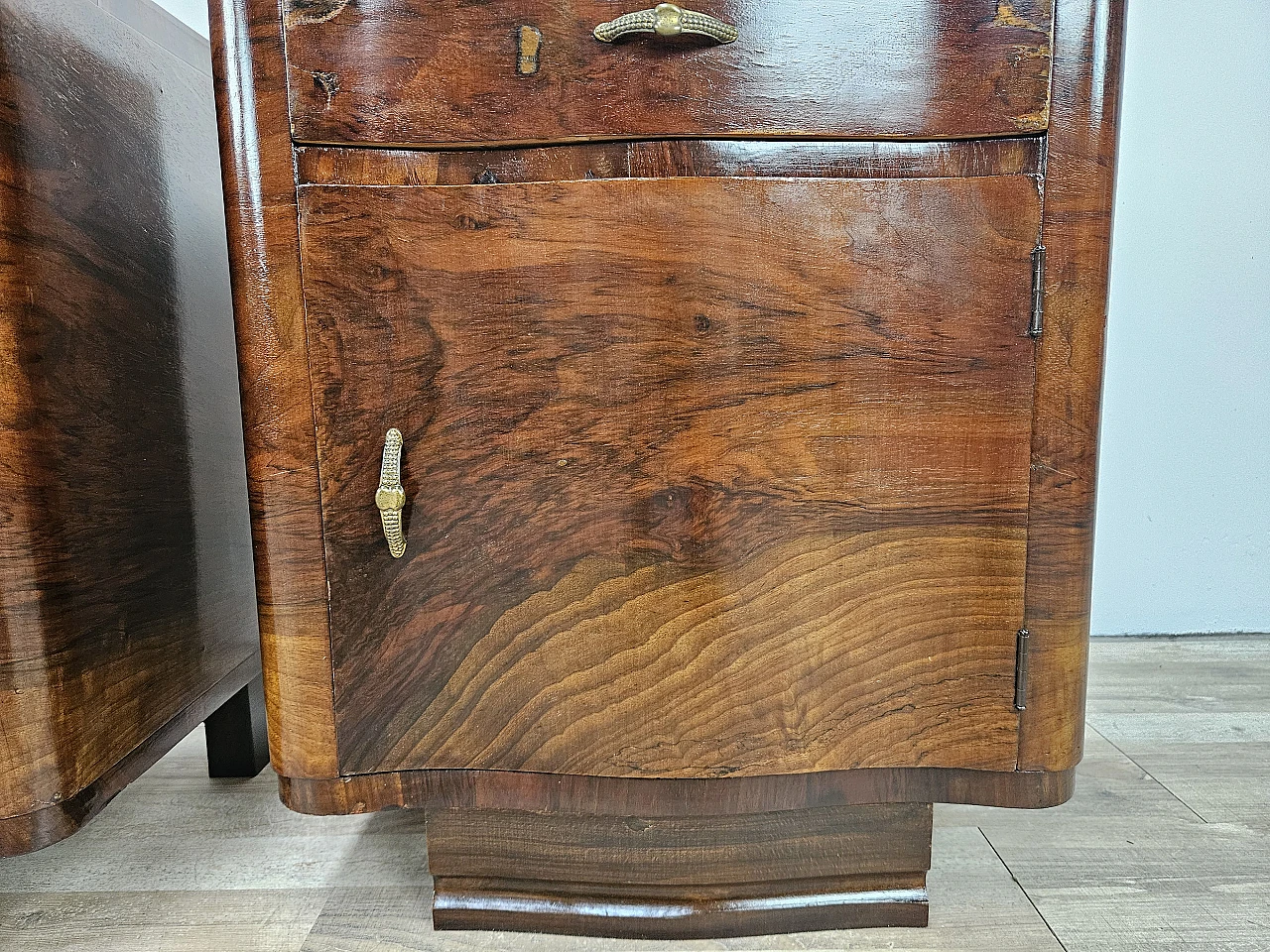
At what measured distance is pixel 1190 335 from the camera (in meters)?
1.06

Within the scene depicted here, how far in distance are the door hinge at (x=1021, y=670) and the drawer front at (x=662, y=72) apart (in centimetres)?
A: 27

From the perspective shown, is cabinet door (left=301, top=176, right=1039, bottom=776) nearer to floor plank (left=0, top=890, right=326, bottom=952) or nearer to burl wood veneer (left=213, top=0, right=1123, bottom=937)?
burl wood veneer (left=213, top=0, right=1123, bottom=937)

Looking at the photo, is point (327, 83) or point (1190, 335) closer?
point (327, 83)

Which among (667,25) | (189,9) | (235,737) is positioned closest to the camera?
(667,25)

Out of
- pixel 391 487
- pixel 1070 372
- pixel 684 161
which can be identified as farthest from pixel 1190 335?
pixel 391 487

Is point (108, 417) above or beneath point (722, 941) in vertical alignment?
above

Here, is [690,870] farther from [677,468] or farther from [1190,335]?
[1190,335]

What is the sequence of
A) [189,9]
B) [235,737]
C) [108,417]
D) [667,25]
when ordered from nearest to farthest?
[667,25]
[108,417]
[235,737]
[189,9]

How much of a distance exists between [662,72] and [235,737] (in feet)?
2.12

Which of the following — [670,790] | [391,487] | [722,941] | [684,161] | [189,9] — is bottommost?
[722,941]

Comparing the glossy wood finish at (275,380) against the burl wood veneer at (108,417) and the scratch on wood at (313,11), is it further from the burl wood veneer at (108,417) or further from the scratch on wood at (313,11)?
the burl wood veneer at (108,417)

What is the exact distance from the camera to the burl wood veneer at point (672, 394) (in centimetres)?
48

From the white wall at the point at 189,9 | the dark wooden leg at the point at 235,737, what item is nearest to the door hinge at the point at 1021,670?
the dark wooden leg at the point at 235,737

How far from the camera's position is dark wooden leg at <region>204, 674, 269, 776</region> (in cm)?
81
